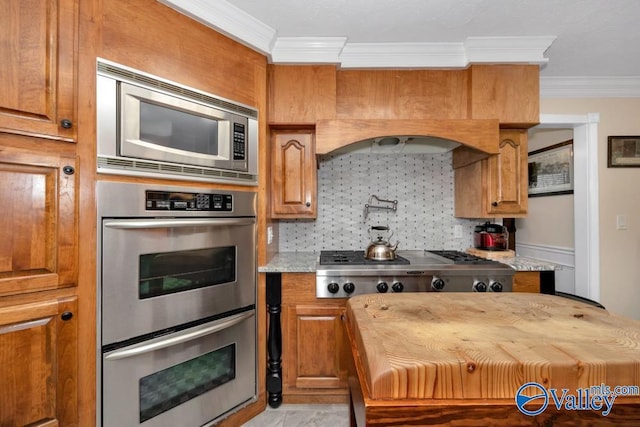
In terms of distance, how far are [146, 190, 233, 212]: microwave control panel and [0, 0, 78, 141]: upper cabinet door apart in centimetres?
40

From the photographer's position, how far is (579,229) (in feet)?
9.34

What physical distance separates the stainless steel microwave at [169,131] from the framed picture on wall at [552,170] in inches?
136

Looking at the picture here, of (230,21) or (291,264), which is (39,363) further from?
(230,21)

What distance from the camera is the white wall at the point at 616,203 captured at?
108 inches

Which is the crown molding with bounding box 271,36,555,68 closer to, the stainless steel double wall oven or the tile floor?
the stainless steel double wall oven

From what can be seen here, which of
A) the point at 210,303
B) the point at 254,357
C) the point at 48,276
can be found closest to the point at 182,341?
the point at 210,303

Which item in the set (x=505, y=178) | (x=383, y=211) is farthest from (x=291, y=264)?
(x=505, y=178)

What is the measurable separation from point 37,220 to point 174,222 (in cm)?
51

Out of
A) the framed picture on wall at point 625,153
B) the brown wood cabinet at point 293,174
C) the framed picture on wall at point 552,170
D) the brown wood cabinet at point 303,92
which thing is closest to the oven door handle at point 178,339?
the brown wood cabinet at point 293,174

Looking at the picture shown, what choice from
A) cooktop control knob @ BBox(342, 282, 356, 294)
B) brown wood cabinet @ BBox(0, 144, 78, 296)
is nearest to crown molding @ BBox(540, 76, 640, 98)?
cooktop control knob @ BBox(342, 282, 356, 294)

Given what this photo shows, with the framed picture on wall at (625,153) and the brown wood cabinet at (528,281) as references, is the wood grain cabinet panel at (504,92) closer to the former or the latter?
the brown wood cabinet at (528,281)

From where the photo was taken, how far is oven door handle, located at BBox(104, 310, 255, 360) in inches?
54.7

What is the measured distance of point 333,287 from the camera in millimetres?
1972

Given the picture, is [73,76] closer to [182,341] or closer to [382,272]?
[182,341]
